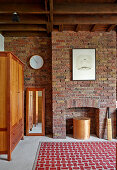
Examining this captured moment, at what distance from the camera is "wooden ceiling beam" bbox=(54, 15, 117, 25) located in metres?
4.11

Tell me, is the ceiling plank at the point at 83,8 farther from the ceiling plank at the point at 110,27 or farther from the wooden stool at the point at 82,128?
the wooden stool at the point at 82,128

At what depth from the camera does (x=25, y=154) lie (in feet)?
12.0

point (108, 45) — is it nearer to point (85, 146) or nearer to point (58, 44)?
point (58, 44)

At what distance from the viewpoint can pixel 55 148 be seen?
402 cm

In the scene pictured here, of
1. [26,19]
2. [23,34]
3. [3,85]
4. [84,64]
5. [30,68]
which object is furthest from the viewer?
[30,68]

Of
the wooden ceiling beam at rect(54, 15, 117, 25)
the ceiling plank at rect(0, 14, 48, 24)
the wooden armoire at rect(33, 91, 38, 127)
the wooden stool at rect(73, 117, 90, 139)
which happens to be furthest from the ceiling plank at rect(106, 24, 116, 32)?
the wooden armoire at rect(33, 91, 38, 127)

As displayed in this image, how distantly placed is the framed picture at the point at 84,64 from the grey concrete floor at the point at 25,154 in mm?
1848

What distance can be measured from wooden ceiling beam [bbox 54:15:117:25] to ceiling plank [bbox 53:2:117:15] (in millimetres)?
514

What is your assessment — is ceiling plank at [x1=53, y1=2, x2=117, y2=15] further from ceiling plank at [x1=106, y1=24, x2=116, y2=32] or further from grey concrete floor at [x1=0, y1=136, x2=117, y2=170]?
grey concrete floor at [x1=0, y1=136, x2=117, y2=170]

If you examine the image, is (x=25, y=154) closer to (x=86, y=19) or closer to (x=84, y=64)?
(x=84, y=64)

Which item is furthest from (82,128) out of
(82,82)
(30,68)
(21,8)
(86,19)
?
(21,8)

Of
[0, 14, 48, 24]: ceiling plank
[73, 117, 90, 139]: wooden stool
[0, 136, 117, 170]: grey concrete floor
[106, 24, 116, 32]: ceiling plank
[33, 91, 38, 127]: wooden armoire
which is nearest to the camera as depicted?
[0, 136, 117, 170]: grey concrete floor

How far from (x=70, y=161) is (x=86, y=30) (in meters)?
3.62

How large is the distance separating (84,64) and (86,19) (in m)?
1.30
